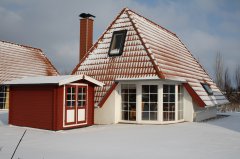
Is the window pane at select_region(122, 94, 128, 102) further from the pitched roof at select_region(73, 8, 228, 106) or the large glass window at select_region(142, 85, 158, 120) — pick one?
the large glass window at select_region(142, 85, 158, 120)

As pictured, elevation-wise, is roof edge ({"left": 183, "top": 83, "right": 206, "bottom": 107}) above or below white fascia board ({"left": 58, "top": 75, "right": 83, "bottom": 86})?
below

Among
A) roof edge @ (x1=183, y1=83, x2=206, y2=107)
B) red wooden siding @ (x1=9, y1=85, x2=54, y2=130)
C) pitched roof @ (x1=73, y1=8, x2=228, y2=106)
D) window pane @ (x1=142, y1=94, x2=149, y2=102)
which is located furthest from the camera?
roof edge @ (x1=183, y1=83, x2=206, y2=107)

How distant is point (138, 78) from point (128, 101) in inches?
62.5

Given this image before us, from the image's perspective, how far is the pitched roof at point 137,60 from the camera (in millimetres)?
16422

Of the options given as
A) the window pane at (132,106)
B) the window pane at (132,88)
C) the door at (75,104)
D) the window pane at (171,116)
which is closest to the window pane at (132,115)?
the window pane at (132,106)

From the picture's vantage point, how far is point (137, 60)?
661 inches

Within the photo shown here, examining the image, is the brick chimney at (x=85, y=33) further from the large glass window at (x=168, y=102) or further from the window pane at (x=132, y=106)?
the large glass window at (x=168, y=102)

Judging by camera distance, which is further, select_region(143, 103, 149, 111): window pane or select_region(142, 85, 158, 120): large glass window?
select_region(143, 103, 149, 111): window pane

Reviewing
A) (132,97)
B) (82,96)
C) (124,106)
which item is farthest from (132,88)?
(82,96)

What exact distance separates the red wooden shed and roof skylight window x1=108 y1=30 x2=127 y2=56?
2.86 m

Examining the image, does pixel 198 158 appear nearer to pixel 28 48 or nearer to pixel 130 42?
pixel 130 42

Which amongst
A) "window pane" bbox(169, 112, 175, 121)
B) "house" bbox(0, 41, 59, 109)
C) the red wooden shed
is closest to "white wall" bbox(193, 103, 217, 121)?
"window pane" bbox(169, 112, 175, 121)

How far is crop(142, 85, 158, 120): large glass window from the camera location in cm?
1599

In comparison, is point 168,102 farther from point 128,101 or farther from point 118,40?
point 118,40
